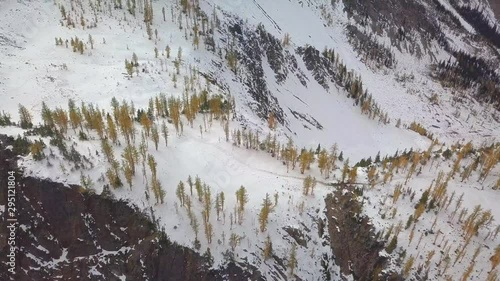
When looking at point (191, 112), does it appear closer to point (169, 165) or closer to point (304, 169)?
point (169, 165)

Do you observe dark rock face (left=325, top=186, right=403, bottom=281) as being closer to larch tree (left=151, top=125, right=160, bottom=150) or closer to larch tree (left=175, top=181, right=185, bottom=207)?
larch tree (left=175, top=181, right=185, bottom=207)

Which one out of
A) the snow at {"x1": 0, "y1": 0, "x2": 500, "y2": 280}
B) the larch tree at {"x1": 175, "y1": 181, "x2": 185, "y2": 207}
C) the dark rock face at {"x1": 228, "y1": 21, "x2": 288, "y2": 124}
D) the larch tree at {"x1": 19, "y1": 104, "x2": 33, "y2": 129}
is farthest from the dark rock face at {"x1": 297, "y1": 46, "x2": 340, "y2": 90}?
the larch tree at {"x1": 19, "y1": 104, "x2": 33, "y2": 129}

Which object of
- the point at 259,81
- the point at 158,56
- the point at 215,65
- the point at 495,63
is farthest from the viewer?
the point at 495,63

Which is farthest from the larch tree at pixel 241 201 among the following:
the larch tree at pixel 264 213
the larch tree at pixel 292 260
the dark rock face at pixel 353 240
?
the dark rock face at pixel 353 240

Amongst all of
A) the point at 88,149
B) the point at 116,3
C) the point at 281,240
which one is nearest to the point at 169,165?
the point at 88,149

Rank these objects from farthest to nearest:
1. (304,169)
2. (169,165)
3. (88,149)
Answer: (304,169) < (169,165) < (88,149)

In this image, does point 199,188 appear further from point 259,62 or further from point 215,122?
point 259,62

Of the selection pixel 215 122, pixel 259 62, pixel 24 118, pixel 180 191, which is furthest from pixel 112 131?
pixel 259 62
